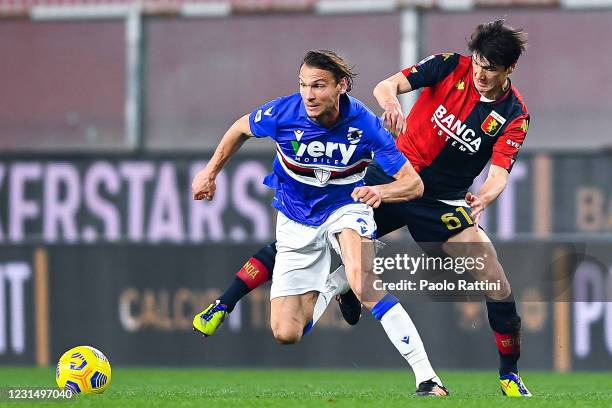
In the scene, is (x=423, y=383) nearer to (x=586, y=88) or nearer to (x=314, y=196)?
(x=314, y=196)

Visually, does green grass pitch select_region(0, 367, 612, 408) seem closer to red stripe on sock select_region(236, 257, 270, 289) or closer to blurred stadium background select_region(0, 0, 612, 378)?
blurred stadium background select_region(0, 0, 612, 378)

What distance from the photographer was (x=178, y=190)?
12570mm

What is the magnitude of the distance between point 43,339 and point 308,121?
5393mm

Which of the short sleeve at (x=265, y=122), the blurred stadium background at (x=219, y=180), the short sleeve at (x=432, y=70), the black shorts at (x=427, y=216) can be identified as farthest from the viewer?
the blurred stadium background at (x=219, y=180)

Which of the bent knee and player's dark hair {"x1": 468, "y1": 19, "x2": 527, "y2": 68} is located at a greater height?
player's dark hair {"x1": 468, "y1": 19, "x2": 527, "y2": 68}

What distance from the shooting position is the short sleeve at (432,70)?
8.45 metres

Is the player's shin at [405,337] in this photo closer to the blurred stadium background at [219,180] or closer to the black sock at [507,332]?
the black sock at [507,332]

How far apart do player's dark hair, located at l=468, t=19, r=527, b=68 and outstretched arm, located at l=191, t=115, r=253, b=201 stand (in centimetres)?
145

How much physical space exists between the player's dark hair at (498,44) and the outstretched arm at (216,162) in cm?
145

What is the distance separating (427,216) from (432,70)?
904 mm

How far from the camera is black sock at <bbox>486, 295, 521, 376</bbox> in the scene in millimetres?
8500

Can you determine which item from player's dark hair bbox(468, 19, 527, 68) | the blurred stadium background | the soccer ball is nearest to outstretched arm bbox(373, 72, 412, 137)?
player's dark hair bbox(468, 19, 527, 68)

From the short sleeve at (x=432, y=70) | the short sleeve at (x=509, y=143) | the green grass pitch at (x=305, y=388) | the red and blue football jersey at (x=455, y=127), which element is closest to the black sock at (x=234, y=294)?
the green grass pitch at (x=305, y=388)

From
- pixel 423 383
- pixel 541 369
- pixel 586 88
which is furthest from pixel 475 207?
pixel 586 88
